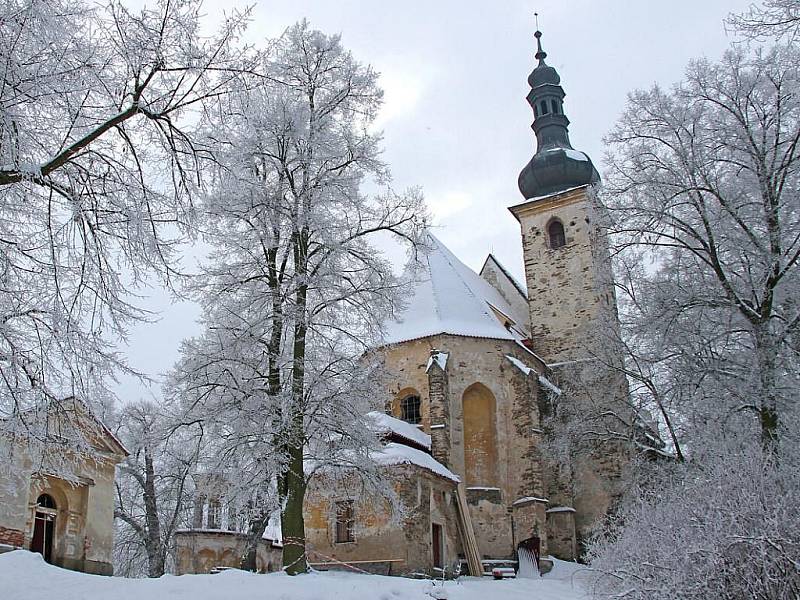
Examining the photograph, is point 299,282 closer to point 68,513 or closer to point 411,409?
point 68,513

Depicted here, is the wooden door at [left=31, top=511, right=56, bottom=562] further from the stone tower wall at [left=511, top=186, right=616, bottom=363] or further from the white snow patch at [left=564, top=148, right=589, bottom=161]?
the white snow patch at [left=564, top=148, right=589, bottom=161]

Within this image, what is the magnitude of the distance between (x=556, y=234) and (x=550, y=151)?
11.7 feet

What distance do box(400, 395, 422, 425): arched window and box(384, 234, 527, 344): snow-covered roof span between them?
6.64ft

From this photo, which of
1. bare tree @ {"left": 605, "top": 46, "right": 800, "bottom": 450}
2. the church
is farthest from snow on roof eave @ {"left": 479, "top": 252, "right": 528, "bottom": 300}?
bare tree @ {"left": 605, "top": 46, "right": 800, "bottom": 450}

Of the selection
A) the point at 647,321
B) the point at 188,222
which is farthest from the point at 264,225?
the point at 647,321

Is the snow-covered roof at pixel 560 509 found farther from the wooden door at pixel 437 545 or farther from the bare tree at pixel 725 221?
the bare tree at pixel 725 221

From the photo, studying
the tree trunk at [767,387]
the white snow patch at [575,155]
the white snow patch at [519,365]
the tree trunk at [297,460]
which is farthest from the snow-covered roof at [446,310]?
the tree trunk at [767,387]

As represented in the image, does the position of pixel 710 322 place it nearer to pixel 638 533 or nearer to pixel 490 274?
pixel 638 533

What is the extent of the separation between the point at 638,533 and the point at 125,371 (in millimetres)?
6304

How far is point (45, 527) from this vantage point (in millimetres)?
15945

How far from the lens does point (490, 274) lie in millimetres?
34938

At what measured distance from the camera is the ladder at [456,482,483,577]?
22.2 m

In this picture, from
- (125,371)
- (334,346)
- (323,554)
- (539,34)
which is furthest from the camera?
(539,34)

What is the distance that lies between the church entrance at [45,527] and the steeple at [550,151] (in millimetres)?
22980
